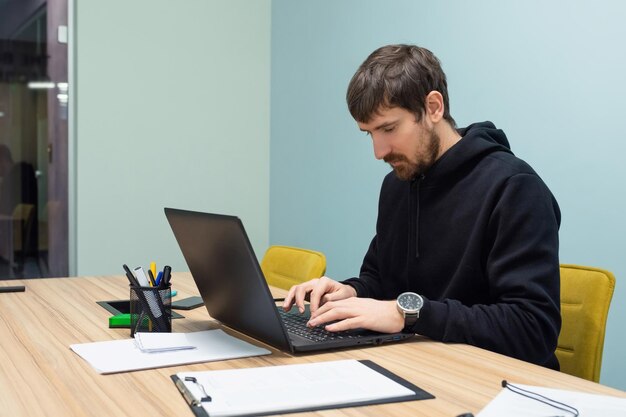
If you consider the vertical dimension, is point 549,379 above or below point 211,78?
below

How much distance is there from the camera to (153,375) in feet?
3.68

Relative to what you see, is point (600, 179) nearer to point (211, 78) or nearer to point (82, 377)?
point (82, 377)

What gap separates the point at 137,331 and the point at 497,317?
70 centimetres

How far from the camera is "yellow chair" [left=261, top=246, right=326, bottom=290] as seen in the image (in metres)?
2.28

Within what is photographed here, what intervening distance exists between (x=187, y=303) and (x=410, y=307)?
2.25ft

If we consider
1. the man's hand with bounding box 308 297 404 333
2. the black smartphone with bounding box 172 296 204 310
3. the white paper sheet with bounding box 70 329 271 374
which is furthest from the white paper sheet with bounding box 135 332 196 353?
the black smartphone with bounding box 172 296 204 310

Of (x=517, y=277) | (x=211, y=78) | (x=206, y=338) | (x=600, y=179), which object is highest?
(x=211, y=78)

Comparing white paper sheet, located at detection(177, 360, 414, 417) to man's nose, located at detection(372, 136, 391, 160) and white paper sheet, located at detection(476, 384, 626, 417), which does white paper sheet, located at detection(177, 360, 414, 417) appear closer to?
white paper sheet, located at detection(476, 384, 626, 417)

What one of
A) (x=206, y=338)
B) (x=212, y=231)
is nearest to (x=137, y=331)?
(x=206, y=338)

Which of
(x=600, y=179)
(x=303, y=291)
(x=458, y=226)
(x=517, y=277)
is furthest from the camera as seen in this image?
(x=600, y=179)

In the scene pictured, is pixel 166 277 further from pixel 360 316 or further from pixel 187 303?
pixel 360 316

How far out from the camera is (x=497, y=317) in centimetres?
137

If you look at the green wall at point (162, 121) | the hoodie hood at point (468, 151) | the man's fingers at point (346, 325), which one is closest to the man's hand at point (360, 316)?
the man's fingers at point (346, 325)

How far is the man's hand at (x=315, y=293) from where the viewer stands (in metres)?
1.50
